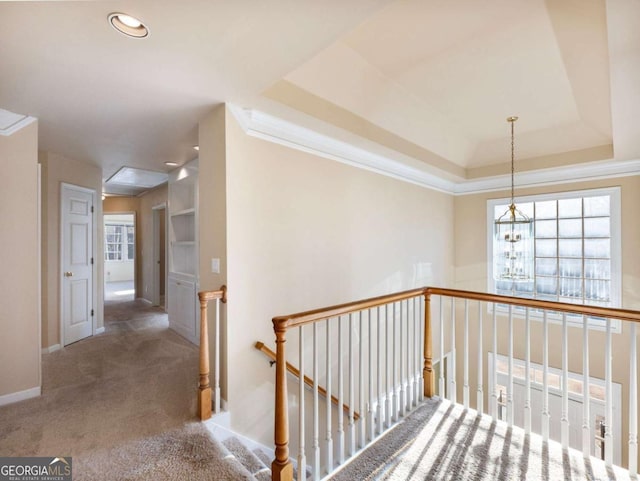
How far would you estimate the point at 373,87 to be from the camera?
2.86 meters

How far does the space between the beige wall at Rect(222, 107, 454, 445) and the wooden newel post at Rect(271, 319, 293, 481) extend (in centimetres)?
92

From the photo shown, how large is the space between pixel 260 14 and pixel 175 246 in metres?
3.85

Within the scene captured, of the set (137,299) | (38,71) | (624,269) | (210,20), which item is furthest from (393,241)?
(137,299)

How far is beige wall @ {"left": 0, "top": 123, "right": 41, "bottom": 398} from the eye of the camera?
2.50 metres

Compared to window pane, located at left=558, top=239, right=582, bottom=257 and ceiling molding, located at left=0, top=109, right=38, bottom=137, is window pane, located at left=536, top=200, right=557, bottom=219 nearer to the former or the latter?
window pane, located at left=558, top=239, right=582, bottom=257

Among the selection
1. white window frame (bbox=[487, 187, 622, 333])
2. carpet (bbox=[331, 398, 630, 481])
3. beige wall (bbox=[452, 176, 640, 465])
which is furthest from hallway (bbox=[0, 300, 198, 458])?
white window frame (bbox=[487, 187, 622, 333])

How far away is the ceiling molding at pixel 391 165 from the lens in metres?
2.69

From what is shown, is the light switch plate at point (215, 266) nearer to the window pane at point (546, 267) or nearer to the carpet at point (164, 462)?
the carpet at point (164, 462)

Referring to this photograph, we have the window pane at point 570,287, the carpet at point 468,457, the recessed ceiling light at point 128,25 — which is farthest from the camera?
the window pane at point 570,287

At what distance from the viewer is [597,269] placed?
4.29 metres

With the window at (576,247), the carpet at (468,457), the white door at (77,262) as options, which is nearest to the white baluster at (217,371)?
the carpet at (468,457)

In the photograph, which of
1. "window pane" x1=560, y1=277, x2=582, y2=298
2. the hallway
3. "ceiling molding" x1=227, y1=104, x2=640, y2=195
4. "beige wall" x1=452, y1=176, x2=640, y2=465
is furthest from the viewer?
"window pane" x1=560, y1=277, x2=582, y2=298

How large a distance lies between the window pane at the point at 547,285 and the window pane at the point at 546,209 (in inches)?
39.0

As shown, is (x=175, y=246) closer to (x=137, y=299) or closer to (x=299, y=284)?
(x=299, y=284)
